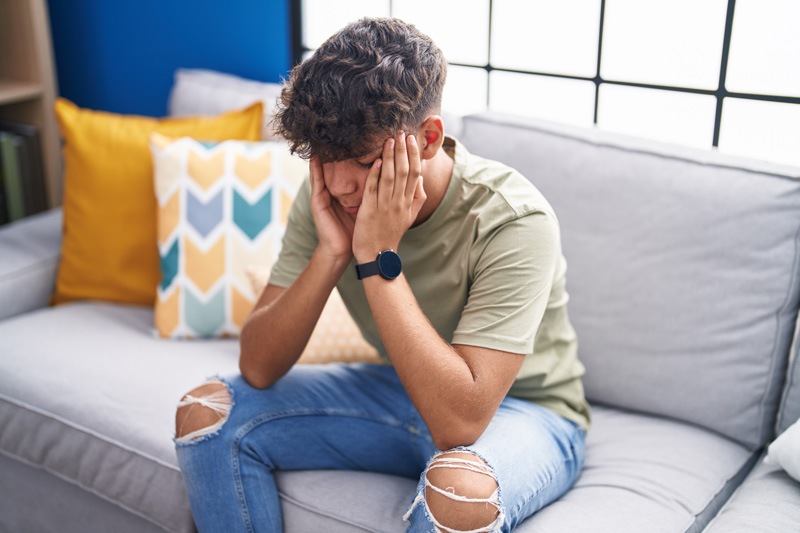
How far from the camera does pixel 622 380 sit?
5.06 ft

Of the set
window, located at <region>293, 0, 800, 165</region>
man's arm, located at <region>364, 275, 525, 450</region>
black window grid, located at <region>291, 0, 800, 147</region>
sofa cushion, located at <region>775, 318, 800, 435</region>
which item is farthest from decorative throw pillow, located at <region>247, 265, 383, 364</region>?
black window grid, located at <region>291, 0, 800, 147</region>

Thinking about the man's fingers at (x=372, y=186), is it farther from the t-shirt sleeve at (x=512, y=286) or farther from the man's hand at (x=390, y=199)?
the t-shirt sleeve at (x=512, y=286)

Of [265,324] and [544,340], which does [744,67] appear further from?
[265,324]

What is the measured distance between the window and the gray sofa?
274 mm

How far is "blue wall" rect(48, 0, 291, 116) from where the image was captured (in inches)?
96.7

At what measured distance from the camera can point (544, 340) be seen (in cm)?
132

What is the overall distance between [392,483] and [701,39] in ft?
4.18

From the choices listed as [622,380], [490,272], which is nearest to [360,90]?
[490,272]

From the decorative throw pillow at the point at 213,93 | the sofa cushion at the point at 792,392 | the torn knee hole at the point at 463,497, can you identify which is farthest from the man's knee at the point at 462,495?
the decorative throw pillow at the point at 213,93

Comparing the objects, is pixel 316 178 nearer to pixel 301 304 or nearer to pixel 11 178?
pixel 301 304

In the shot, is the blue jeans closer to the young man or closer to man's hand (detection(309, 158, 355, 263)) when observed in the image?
the young man

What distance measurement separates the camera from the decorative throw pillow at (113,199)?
1935mm

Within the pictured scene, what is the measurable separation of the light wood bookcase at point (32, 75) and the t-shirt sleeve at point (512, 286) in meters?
1.96

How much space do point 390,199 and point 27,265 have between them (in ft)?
4.17
